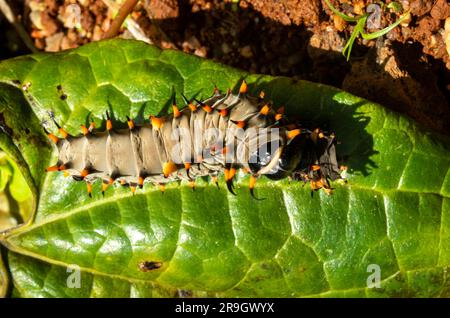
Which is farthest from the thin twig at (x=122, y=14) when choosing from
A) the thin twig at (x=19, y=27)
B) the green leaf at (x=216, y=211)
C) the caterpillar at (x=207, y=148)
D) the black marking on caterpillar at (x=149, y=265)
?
the black marking on caterpillar at (x=149, y=265)

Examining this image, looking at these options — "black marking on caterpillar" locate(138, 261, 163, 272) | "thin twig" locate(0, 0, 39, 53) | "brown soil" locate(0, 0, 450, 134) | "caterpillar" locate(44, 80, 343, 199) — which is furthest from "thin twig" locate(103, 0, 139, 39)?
"black marking on caterpillar" locate(138, 261, 163, 272)

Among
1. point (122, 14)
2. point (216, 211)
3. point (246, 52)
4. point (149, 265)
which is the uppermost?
point (122, 14)

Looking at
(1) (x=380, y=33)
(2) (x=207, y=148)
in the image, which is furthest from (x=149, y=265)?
(1) (x=380, y=33)

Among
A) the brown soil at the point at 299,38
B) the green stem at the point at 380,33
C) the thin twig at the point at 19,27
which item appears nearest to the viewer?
the green stem at the point at 380,33

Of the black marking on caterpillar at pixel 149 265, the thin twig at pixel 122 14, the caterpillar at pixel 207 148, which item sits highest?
the thin twig at pixel 122 14

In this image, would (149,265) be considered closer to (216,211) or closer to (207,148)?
(216,211)

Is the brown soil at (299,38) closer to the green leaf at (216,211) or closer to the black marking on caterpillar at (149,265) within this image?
the green leaf at (216,211)

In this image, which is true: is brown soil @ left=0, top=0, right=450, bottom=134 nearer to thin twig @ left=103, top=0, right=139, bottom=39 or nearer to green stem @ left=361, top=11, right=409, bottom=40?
green stem @ left=361, top=11, right=409, bottom=40
